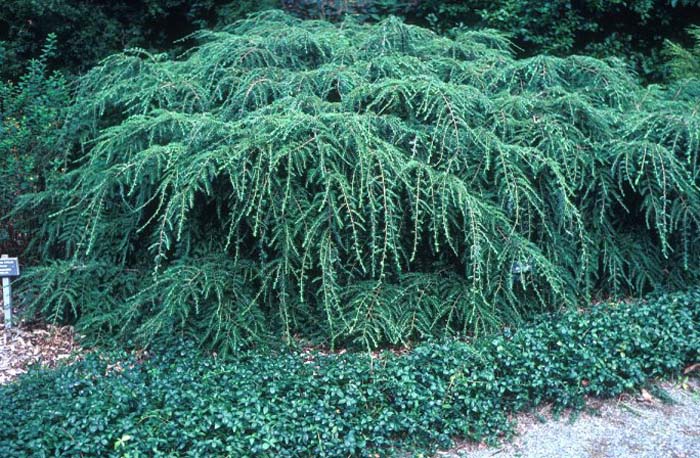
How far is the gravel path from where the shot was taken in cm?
346

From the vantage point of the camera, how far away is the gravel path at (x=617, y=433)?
346 centimetres

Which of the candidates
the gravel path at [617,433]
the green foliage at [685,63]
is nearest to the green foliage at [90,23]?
the green foliage at [685,63]

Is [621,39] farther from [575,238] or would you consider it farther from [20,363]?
[20,363]

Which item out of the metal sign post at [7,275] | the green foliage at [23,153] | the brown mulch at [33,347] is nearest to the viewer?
the brown mulch at [33,347]

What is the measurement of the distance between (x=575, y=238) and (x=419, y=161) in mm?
1237

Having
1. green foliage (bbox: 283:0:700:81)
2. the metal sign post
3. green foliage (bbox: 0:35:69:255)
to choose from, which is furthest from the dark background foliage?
the metal sign post

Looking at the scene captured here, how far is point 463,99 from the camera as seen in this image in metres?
4.48

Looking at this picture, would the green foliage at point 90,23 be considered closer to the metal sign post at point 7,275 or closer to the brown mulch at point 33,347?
the metal sign post at point 7,275

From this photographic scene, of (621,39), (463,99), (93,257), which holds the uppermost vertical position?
(621,39)

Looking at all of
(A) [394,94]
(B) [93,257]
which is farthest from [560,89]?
(B) [93,257]

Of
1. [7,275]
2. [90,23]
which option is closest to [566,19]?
[90,23]

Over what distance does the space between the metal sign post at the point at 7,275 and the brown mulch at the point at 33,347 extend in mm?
113

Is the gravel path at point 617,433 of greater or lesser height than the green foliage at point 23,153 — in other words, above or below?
below

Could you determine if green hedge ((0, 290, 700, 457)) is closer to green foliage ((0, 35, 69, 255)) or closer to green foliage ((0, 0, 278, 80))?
green foliage ((0, 35, 69, 255))
